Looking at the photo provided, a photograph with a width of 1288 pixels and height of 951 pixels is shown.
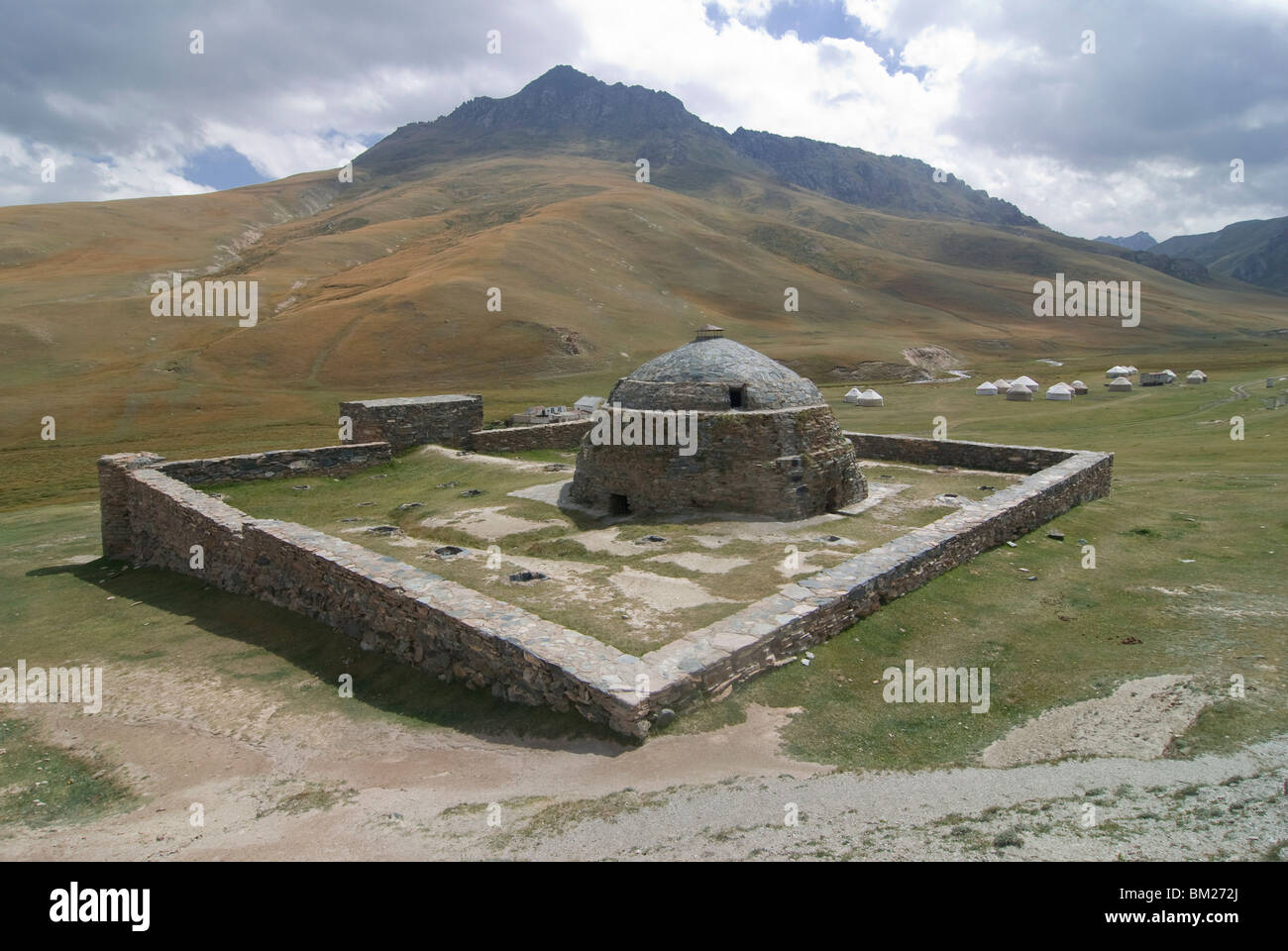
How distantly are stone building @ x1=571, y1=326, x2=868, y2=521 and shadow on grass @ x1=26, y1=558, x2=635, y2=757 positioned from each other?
6.36 meters

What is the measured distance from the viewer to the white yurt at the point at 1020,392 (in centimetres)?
4281

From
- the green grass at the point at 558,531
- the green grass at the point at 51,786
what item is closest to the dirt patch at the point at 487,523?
the green grass at the point at 558,531

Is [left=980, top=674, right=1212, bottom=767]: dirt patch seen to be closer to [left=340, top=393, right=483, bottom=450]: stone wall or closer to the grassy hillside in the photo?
[left=340, top=393, right=483, bottom=450]: stone wall

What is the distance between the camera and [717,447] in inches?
545

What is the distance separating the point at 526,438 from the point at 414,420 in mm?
3394

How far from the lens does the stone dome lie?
14414 mm

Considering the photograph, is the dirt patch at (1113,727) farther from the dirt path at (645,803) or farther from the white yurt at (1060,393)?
the white yurt at (1060,393)

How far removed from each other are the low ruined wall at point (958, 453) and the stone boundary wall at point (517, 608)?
7.70 feet

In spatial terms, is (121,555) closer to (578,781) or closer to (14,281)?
(578,781)

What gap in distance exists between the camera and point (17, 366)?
52.7 m

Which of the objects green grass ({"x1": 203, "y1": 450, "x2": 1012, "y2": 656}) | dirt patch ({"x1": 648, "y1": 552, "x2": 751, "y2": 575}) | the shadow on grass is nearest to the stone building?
green grass ({"x1": 203, "y1": 450, "x2": 1012, "y2": 656})

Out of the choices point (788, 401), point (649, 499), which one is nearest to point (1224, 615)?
point (788, 401)

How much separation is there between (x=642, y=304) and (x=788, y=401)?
65.6 metres

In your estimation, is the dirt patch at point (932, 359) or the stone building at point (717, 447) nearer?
the stone building at point (717, 447)
